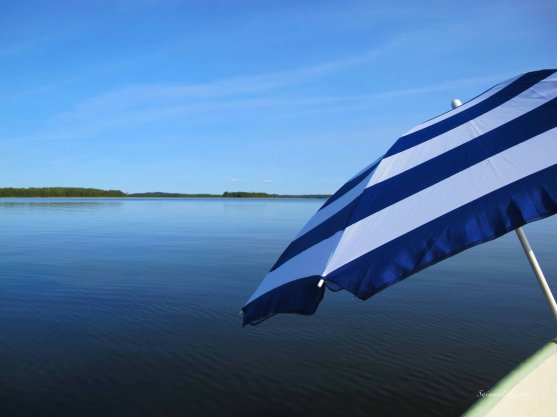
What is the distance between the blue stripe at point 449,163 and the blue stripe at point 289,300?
35cm

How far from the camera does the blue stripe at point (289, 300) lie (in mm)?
1876

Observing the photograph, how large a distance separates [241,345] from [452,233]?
497cm

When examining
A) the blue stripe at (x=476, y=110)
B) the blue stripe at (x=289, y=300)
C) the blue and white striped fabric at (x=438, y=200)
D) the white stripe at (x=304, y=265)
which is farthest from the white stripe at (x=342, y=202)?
the blue stripe at (x=289, y=300)

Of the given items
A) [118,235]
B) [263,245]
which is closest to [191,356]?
[263,245]

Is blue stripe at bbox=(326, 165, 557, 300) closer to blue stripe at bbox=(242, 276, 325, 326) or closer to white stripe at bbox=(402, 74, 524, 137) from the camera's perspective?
blue stripe at bbox=(242, 276, 325, 326)

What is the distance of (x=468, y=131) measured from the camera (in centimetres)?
221

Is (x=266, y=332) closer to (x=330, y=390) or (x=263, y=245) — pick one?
(x=330, y=390)

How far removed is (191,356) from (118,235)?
16199mm

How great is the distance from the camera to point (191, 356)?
18.9 feet

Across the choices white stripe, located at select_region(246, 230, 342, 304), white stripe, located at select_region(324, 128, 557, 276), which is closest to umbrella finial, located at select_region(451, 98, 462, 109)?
white stripe, located at select_region(324, 128, 557, 276)

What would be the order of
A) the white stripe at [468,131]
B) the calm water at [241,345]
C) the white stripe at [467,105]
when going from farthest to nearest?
the calm water at [241,345], the white stripe at [467,105], the white stripe at [468,131]

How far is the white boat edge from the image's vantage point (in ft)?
6.13

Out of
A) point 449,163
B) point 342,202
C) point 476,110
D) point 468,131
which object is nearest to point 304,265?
point 342,202

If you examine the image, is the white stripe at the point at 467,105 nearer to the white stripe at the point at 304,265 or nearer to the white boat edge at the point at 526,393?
the white stripe at the point at 304,265
